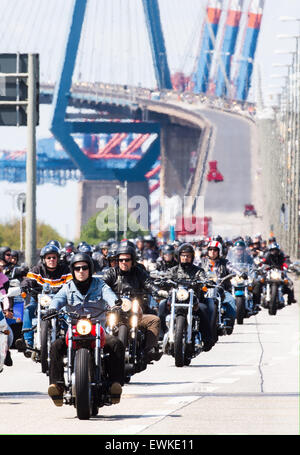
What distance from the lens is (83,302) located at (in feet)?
41.7

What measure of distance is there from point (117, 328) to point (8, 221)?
110 meters

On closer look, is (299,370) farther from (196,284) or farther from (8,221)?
(8,221)

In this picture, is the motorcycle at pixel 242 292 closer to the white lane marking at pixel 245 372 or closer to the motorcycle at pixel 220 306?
the motorcycle at pixel 220 306

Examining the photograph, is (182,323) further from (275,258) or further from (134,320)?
(275,258)

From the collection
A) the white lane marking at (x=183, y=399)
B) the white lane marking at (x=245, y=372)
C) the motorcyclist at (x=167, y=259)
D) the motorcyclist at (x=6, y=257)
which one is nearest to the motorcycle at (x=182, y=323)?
the white lane marking at (x=245, y=372)

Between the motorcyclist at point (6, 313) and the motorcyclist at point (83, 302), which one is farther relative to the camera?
the motorcyclist at point (6, 313)

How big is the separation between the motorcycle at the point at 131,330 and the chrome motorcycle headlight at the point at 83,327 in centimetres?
381

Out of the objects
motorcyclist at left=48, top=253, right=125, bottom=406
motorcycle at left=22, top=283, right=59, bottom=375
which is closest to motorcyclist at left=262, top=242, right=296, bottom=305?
motorcycle at left=22, top=283, right=59, bottom=375

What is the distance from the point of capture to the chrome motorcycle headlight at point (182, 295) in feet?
59.8

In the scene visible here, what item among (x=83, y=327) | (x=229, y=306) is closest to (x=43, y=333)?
(x=83, y=327)

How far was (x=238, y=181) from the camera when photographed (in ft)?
458

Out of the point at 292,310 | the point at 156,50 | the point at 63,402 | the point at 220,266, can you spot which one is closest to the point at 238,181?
the point at 156,50

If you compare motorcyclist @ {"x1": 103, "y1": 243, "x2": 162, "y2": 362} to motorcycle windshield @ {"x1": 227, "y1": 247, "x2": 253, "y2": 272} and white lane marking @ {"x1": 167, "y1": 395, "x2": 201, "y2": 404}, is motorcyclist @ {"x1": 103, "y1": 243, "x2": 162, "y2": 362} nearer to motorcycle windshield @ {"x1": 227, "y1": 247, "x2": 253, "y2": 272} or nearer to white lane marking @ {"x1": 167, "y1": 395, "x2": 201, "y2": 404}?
white lane marking @ {"x1": 167, "y1": 395, "x2": 201, "y2": 404}

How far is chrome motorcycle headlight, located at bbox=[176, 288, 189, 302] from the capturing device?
18.2 metres
